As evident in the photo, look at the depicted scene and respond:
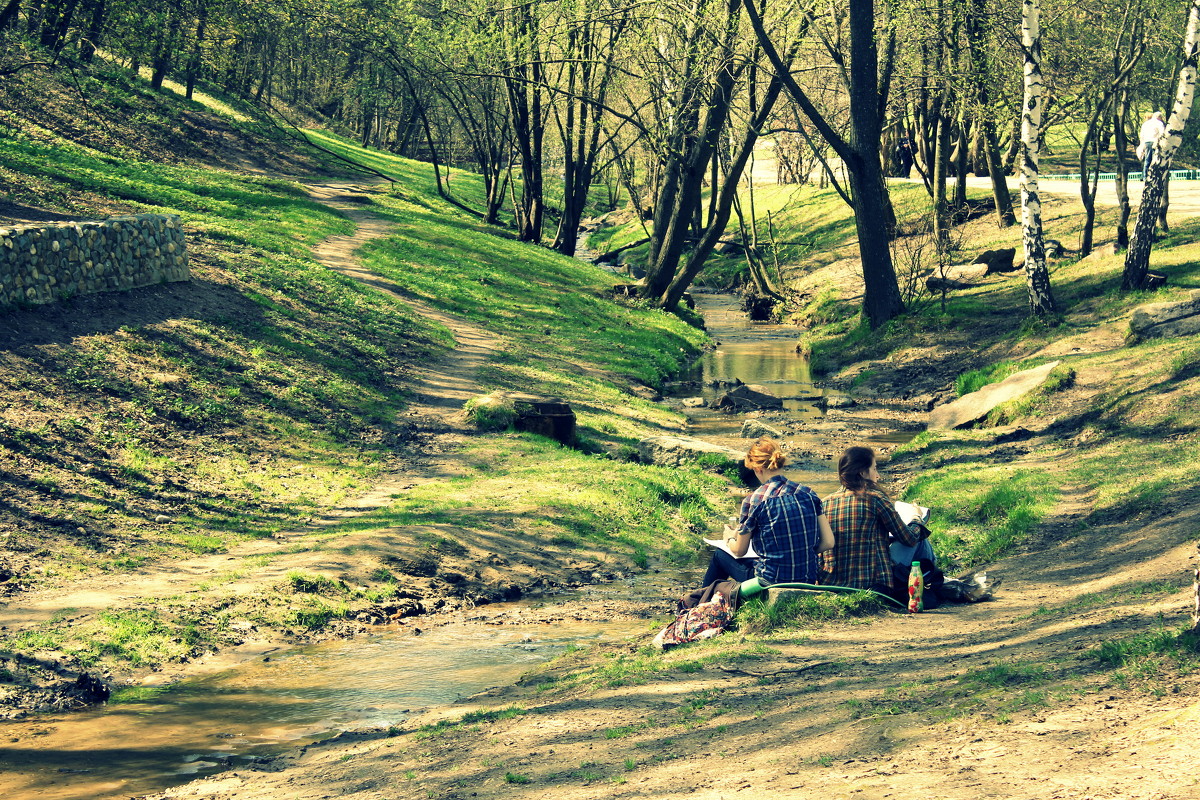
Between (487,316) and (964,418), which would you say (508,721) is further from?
(487,316)

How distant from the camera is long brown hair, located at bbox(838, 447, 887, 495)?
312 inches

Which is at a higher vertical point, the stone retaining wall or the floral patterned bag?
the stone retaining wall

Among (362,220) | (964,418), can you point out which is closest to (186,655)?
(964,418)

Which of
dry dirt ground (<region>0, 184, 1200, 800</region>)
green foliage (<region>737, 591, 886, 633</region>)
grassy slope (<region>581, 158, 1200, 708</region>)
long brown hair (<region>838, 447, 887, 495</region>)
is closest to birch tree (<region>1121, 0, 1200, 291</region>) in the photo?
grassy slope (<region>581, 158, 1200, 708</region>)

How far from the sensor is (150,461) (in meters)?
12.1

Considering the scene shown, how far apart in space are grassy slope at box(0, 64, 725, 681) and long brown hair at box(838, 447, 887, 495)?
4.67m

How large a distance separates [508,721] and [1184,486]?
729cm

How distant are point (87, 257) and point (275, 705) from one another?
30.8 feet

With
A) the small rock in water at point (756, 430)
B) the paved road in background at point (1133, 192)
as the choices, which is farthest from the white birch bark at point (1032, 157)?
the paved road in background at point (1133, 192)

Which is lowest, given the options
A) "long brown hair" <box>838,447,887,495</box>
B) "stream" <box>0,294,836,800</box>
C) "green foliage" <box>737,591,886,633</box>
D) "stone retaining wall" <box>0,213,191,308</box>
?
"stream" <box>0,294,836,800</box>

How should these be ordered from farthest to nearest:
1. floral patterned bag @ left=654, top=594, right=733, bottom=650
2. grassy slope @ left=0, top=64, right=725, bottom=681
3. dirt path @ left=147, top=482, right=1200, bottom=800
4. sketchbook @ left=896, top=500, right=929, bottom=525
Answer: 1. grassy slope @ left=0, top=64, right=725, bottom=681
2. sketchbook @ left=896, top=500, right=929, bottom=525
3. floral patterned bag @ left=654, top=594, right=733, bottom=650
4. dirt path @ left=147, top=482, right=1200, bottom=800

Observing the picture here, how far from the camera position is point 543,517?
1281cm

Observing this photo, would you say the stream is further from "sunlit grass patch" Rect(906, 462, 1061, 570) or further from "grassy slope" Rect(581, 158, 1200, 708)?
"sunlit grass patch" Rect(906, 462, 1061, 570)

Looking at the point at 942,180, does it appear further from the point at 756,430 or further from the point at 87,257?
the point at 87,257
